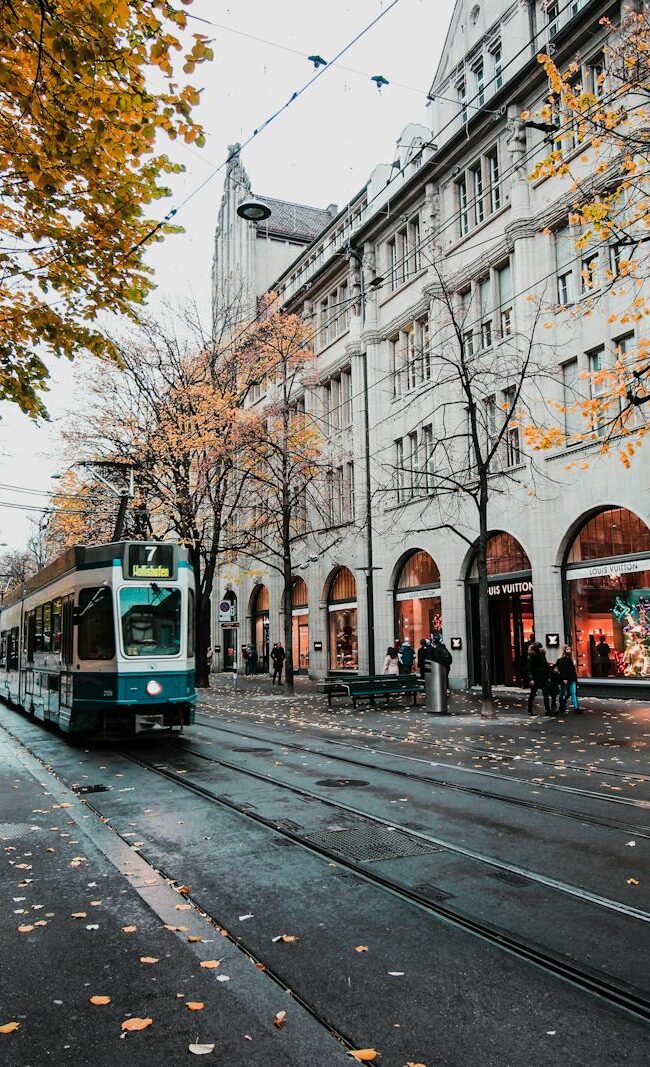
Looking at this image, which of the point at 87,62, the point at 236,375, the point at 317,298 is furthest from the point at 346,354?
the point at 87,62

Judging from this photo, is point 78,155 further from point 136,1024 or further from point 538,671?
point 538,671

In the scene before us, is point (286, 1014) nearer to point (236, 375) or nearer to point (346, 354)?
point (236, 375)

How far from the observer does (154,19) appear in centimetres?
632

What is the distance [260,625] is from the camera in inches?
1740

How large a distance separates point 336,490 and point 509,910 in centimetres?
2895

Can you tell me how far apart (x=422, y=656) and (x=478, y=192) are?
16.0 metres

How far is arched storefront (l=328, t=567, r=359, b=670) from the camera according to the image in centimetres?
3419

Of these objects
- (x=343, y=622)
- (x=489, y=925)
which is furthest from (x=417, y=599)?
(x=489, y=925)

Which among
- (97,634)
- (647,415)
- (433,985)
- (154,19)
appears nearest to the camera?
(433,985)

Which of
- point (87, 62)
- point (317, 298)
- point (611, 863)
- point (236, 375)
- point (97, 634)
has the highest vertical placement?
point (317, 298)

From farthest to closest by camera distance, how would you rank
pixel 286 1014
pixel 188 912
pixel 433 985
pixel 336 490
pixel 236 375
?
pixel 336 490 < pixel 236 375 < pixel 188 912 < pixel 433 985 < pixel 286 1014

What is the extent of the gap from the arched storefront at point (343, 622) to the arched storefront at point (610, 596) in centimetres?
1283

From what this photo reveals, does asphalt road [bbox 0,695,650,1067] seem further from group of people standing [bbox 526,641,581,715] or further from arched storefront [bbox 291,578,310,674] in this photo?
arched storefront [bbox 291,578,310,674]

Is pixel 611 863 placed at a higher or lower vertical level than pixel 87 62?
lower
